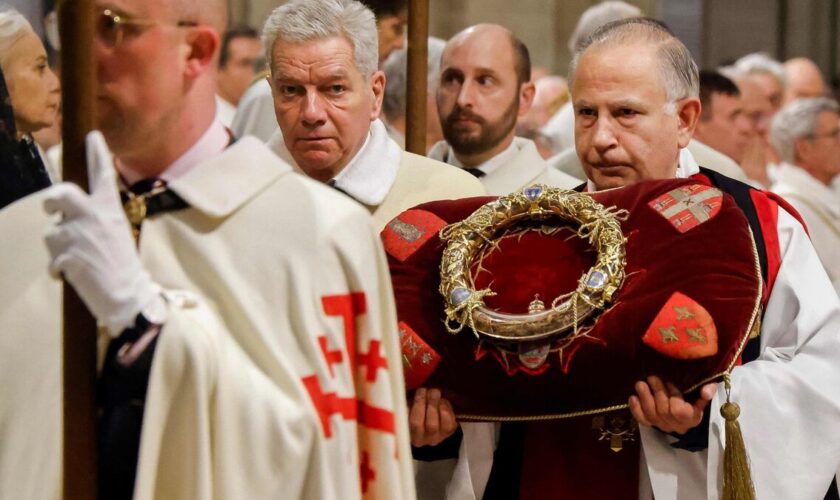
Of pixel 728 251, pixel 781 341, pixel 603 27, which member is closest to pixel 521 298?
pixel 728 251

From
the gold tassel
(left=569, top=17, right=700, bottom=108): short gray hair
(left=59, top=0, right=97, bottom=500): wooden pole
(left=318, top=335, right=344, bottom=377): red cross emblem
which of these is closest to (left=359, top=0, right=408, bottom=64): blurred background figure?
(left=569, top=17, right=700, bottom=108): short gray hair

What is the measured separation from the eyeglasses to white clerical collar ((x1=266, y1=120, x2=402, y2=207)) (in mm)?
1149

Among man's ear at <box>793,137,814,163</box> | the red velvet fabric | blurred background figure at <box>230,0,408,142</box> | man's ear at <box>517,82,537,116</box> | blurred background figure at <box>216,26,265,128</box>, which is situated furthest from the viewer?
man's ear at <box>793,137,814,163</box>

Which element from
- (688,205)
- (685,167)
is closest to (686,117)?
(685,167)

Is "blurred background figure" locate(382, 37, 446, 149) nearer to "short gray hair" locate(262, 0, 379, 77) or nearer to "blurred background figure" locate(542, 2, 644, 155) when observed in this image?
"blurred background figure" locate(542, 2, 644, 155)

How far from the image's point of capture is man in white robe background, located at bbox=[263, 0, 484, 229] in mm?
3824

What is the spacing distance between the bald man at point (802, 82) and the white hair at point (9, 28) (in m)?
7.30

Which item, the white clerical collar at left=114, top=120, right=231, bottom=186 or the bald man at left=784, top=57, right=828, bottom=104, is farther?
the bald man at left=784, top=57, right=828, bottom=104

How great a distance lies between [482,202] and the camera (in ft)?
12.3

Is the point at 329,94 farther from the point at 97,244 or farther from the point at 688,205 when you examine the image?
the point at 97,244

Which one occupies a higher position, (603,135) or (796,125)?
(603,135)

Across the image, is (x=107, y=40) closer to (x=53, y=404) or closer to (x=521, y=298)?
(x=53, y=404)

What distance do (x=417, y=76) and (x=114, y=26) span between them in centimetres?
163

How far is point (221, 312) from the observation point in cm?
288
